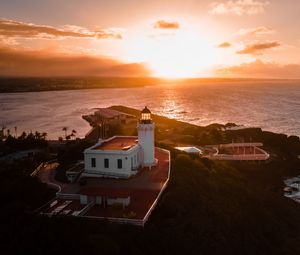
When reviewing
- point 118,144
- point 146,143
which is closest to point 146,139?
point 146,143

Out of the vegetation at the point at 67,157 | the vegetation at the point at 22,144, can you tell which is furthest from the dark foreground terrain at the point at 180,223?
the vegetation at the point at 22,144

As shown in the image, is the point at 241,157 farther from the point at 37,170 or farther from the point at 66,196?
the point at 66,196

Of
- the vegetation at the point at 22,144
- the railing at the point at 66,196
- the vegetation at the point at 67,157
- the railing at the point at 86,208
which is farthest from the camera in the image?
the vegetation at the point at 22,144

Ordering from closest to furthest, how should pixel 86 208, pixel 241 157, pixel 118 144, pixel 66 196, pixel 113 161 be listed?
pixel 86 208 → pixel 66 196 → pixel 113 161 → pixel 118 144 → pixel 241 157

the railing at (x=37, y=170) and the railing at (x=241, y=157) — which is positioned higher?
the railing at (x=37, y=170)

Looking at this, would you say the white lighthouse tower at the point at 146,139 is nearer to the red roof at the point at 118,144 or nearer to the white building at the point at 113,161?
the white building at the point at 113,161

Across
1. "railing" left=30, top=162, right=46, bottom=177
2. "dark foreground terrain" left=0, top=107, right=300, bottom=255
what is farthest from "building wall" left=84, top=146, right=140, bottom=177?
"railing" left=30, top=162, right=46, bottom=177
